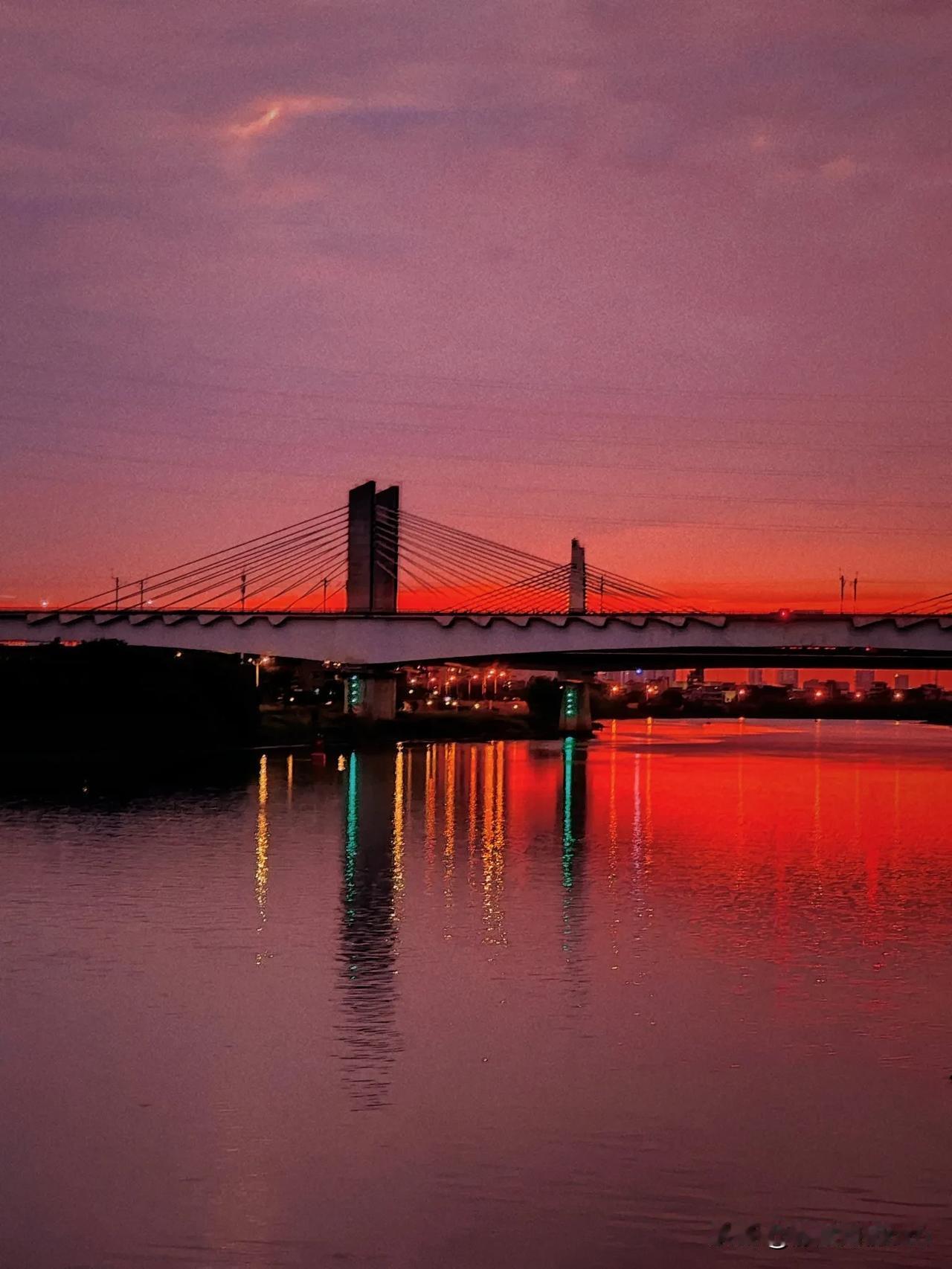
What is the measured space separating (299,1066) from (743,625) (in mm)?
81093

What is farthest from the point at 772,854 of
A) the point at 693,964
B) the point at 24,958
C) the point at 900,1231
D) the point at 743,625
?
the point at 743,625

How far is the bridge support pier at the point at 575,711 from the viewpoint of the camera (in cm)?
14525

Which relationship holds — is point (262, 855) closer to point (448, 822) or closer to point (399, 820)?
point (399, 820)

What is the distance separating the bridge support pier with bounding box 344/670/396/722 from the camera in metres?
106

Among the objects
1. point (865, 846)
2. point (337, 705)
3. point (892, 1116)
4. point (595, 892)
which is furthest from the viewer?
point (337, 705)

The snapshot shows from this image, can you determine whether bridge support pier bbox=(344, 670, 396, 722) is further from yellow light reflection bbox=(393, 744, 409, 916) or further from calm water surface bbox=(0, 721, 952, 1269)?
calm water surface bbox=(0, 721, 952, 1269)

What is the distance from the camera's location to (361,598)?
10612 cm

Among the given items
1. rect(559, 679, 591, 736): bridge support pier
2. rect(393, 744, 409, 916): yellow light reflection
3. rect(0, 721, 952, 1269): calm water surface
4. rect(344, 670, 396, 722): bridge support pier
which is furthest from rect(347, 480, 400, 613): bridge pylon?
rect(0, 721, 952, 1269): calm water surface

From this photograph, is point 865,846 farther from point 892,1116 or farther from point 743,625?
point 743,625

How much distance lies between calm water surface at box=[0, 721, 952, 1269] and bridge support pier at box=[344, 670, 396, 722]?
6604 centimetres

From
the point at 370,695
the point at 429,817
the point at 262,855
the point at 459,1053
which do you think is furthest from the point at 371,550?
the point at 459,1053

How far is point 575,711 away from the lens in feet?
480

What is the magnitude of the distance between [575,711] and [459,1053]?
128684 millimetres

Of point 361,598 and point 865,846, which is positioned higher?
point 361,598
